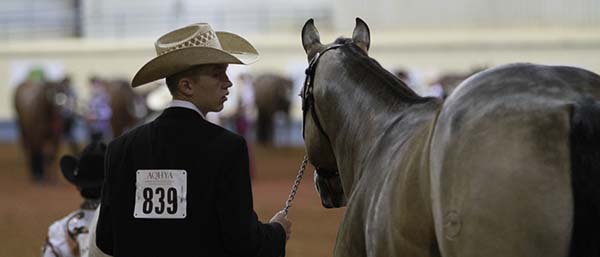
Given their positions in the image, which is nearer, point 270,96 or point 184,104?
point 184,104

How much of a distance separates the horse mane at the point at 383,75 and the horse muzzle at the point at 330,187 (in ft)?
1.94

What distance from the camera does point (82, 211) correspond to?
5.62 meters

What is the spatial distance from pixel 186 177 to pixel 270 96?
71.4 feet

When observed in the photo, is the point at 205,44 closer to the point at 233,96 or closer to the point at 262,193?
the point at 262,193

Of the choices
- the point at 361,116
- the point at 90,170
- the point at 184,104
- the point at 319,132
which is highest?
the point at 184,104

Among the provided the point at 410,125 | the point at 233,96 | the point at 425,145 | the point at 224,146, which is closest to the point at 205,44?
the point at 224,146

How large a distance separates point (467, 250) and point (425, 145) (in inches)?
18.4

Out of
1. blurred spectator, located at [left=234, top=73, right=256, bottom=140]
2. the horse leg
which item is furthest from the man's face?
blurred spectator, located at [left=234, top=73, right=256, bottom=140]

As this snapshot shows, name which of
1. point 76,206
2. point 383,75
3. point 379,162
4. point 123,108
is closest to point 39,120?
point 123,108

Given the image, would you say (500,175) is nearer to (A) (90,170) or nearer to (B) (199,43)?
(B) (199,43)

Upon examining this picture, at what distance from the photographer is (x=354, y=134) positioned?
4.73 metres

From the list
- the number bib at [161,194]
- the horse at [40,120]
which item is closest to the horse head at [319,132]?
the number bib at [161,194]

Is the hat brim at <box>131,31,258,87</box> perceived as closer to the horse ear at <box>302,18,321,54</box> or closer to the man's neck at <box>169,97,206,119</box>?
the man's neck at <box>169,97,206,119</box>

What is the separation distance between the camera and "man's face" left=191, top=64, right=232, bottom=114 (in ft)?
11.5
